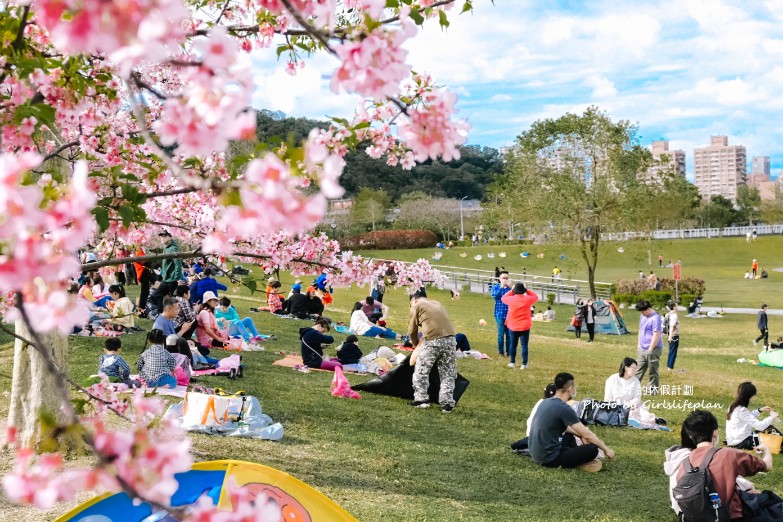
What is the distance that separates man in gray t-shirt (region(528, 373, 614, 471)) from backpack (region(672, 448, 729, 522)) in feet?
6.89

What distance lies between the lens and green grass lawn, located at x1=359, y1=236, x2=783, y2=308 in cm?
4472

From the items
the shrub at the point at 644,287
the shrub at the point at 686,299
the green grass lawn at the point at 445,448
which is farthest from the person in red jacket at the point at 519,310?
the shrub at the point at 644,287

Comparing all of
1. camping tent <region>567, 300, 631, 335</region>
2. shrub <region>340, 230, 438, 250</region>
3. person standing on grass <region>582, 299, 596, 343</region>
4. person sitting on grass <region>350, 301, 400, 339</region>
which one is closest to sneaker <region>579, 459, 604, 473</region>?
person sitting on grass <region>350, 301, 400, 339</region>

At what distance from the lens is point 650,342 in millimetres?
13289

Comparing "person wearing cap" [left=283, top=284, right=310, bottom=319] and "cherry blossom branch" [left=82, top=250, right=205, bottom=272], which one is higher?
"cherry blossom branch" [left=82, top=250, right=205, bottom=272]

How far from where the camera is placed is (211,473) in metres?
5.12

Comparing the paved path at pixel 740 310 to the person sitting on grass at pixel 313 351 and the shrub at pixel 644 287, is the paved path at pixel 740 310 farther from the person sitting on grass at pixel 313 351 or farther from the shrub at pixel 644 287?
the person sitting on grass at pixel 313 351

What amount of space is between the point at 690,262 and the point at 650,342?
5638 cm

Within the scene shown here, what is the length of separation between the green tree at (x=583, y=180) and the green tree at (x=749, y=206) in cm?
7422

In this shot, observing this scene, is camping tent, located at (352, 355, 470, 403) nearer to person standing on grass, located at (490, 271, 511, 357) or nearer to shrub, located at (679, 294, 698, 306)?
person standing on grass, located at (490, 271, 511, 357)

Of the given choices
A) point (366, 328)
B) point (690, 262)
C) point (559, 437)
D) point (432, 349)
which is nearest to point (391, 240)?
point (690, 262)

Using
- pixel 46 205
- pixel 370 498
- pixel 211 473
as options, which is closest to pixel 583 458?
pixel 370 498

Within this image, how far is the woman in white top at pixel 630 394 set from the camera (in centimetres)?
1137

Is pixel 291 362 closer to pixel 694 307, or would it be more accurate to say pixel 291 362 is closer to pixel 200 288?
pixel 200 288
